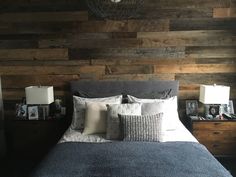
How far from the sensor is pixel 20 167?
3.47 metres

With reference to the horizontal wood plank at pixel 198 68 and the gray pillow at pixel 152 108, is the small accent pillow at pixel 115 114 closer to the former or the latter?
the gray pillow at pixel 152 108

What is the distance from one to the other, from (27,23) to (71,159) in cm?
227

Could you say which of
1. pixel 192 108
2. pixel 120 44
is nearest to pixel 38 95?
pixel 120 44

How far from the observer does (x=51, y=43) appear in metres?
3.76

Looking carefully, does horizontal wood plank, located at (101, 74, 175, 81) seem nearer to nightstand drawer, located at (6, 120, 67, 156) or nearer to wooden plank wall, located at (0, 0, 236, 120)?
wooden plank wall, located at (0, 0, 236, 120)

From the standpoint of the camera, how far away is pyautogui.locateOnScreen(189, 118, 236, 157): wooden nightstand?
342 centimetres

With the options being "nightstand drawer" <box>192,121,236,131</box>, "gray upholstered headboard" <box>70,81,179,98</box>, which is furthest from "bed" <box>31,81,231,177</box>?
"nightstand drawer" <box>192,121,236,131</box>

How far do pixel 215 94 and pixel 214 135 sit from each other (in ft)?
1.75

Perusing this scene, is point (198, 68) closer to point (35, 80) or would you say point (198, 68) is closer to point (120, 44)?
point (120, 44)

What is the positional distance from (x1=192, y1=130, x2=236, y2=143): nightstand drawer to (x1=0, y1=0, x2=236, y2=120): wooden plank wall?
0.52 metres

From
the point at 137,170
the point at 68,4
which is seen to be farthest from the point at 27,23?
the point at 137,170

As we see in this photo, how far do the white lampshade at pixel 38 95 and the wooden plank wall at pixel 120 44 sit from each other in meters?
0.29

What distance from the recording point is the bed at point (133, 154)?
6.78 feet

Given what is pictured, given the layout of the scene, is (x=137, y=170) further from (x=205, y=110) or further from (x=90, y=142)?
(x=205, y=110)
